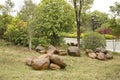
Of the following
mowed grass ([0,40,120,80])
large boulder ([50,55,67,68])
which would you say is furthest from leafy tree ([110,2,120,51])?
large boulder ([50,55,67,68])

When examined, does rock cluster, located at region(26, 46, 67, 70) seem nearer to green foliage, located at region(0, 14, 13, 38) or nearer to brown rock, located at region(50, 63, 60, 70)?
brown rock, located at region(50, 63, 60, 70)

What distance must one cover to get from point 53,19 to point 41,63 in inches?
240

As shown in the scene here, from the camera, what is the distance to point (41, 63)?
25.4 feet

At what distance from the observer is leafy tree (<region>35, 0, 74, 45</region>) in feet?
43.8

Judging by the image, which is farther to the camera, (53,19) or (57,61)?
(53,19)

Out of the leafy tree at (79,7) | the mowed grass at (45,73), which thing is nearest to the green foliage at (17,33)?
the mowed grass at (45,73)

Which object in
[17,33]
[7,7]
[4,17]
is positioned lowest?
[17,33]

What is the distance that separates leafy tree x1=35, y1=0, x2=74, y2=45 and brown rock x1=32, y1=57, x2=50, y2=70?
5413 mm

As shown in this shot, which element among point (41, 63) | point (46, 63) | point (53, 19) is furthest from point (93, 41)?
point (41, 63)

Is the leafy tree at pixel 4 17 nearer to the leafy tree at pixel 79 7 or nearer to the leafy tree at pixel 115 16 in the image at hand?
the leafy tree at pixel 79 7

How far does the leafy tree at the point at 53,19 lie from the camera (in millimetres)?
13336

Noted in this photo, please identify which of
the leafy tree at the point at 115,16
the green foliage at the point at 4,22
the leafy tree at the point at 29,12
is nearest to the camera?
the leafy tree at the point at 115,16

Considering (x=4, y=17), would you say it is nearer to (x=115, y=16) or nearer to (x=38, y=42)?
(x=38, y=42)

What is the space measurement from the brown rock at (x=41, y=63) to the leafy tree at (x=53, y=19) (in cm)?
541
